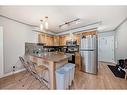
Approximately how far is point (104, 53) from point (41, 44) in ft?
14.2

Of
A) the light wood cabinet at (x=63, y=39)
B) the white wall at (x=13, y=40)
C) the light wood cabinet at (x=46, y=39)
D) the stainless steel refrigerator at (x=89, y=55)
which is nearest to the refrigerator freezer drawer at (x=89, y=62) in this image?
the stainless steel refrigerator at (x=89, y=55)

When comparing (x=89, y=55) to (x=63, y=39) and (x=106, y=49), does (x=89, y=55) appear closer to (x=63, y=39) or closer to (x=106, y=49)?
(x=63, y=39)

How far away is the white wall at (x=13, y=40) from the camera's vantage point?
3307 millimetres

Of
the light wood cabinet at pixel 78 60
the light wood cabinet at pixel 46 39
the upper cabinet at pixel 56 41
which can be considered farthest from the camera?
the upper cabinet at pixel 56 41

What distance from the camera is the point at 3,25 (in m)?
3.21

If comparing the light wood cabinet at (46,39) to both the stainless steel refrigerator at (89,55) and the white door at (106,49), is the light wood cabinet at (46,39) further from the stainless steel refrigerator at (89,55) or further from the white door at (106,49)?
the white door at (106,49)

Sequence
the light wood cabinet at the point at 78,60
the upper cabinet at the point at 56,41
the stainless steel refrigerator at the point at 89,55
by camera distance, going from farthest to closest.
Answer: the upper cabinet at the point at 56,41 < the light wood cabinet at the point at 78,60 < the stainless steel refrigerator at the point at 89,55

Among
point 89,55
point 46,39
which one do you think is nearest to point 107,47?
point 89,55

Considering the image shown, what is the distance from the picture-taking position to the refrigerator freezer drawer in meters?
3.69

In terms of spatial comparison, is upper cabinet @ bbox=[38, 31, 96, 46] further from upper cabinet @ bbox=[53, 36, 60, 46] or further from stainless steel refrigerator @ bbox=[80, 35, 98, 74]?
stainless steel refrigerator @ bbox=[80, 35, 98, 74]

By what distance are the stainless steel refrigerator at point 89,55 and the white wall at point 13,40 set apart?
2616mm

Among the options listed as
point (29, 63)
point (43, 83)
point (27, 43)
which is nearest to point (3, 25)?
point (27, 43)

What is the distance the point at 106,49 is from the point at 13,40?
5.58m
